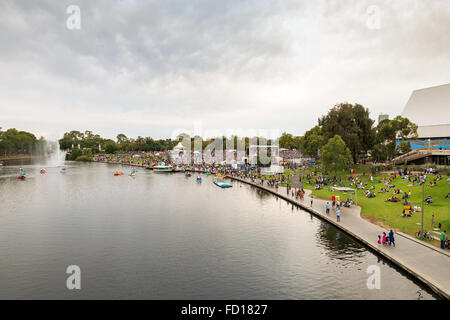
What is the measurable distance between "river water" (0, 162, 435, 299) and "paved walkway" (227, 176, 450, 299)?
2.13ft

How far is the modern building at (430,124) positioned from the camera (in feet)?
196

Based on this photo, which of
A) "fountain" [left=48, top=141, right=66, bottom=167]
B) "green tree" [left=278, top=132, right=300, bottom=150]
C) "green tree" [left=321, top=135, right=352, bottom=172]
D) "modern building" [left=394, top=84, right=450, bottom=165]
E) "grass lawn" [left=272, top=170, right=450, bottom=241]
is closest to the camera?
"grass lawn" [left=272, top=170, right=450, bottom=241]

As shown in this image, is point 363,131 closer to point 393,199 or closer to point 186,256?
point 393,199

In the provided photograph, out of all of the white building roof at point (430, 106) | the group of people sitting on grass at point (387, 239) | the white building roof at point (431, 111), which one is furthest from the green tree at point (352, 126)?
the group of people sitting on grass at point (387, 239)

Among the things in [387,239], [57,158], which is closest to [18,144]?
[57,158]

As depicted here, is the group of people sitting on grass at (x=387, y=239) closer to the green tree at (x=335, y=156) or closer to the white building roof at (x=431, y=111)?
the green tree at (x=335, y=156)

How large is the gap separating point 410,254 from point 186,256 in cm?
1567

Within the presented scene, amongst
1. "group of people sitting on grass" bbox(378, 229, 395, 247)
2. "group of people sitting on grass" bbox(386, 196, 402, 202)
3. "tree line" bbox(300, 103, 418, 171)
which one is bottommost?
"group of people sitting on grass" bbox(378, 229, 395, 247)

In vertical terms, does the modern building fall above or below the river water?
above

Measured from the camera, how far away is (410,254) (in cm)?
1819

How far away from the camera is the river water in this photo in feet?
51.7

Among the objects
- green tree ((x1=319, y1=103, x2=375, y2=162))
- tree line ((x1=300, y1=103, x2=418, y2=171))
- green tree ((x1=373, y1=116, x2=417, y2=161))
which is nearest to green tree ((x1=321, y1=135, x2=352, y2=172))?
tree line ((x1=300, y1=103, x2=418, y2=171))

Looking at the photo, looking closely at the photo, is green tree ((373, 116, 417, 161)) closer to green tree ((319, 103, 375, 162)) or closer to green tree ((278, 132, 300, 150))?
green tree ((319, 103, 375, 162))
